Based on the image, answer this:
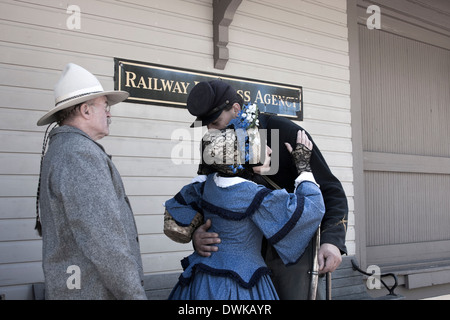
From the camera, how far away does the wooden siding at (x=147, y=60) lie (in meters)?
3.22

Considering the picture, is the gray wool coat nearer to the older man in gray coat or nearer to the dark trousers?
the older man in gray coat

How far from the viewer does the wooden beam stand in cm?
406

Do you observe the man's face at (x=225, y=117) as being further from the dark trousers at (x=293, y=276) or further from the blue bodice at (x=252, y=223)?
the dark trousers at (x=293, y=276)

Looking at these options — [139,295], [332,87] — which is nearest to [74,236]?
[139,295]

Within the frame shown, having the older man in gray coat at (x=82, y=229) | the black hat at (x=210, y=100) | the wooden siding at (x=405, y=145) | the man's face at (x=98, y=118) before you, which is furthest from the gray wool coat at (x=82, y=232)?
the wooden siding at (x=405, y=145)

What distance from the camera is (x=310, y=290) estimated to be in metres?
1.99

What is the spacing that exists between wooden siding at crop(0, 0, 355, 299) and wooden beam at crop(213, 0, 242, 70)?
71mm

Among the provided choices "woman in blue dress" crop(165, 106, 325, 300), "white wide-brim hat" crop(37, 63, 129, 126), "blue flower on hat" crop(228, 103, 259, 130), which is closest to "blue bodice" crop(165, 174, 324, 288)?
"woman in blue dress" crop(165, 106, 325, 300)

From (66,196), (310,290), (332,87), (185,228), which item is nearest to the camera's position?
(66,196)

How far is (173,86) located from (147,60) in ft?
1.06

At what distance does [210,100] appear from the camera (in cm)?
208

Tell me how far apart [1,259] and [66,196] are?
1.89 meters
